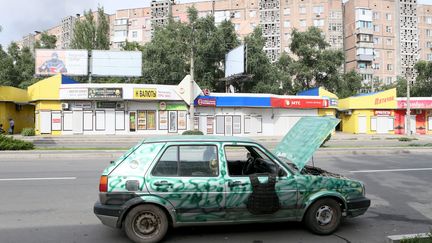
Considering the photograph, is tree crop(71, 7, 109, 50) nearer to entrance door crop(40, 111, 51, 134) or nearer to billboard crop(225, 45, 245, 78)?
entrance door crop(40, 111, 51, 134)

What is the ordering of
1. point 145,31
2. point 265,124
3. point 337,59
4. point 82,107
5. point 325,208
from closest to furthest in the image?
point 325,208, point 82,107, point 265,124, point 337,59, point 145,31

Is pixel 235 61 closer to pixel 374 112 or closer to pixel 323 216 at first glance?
pixel 374 112

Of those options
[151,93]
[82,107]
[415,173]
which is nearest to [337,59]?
[151,93]

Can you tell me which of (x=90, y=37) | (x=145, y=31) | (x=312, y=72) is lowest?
(x=312, y=72)

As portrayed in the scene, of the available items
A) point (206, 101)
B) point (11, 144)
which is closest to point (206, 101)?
point (206, 101)

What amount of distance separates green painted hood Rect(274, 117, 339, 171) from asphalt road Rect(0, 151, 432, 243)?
43.1 inches

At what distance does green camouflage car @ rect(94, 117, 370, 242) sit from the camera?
4988 millimetres

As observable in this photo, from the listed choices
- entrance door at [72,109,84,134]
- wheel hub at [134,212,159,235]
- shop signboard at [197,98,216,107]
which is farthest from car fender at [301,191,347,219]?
entrance door at [72,109,84,134]

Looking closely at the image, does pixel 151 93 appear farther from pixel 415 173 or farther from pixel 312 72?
pixel 415 173

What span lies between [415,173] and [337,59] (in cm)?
3826

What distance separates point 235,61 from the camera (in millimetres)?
38156

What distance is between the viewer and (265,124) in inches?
1500

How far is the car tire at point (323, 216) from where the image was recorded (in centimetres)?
539

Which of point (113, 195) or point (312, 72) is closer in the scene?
point (113, 195)
